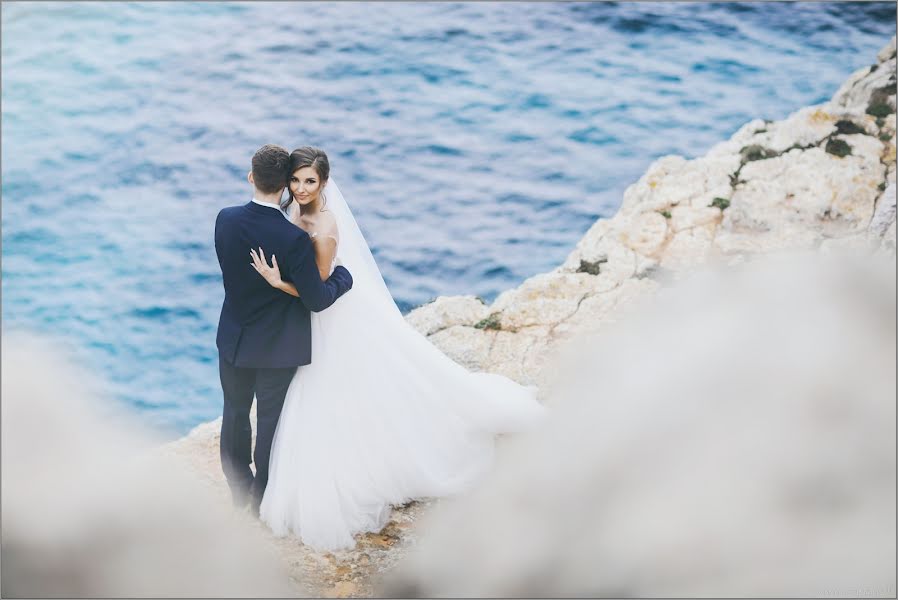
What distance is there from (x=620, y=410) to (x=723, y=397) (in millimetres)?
131

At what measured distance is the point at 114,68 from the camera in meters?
14.6

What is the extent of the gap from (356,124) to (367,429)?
10010 millimetres

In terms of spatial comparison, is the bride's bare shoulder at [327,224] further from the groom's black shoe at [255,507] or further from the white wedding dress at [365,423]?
the groom's black shoe at [255,507]

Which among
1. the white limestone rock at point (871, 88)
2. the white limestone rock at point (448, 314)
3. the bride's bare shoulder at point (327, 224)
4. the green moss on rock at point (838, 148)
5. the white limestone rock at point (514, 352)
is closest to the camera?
the bride's bare shoulder at point (327, 224)

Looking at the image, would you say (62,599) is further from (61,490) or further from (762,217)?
(762,217)

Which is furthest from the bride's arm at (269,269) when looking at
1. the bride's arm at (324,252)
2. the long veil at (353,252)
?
the long veil at (353,252)

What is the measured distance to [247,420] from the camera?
3.52 m

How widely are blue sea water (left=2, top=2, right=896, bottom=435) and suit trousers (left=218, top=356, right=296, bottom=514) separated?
5297 mm

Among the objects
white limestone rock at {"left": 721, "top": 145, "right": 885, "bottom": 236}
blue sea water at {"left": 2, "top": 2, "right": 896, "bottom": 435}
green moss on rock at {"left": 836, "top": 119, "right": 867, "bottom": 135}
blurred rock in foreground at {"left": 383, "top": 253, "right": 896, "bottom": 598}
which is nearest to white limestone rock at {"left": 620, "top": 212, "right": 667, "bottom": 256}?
white limestone rock at {"left": 721, "top": 145, "right": 885, "bottom": 236}

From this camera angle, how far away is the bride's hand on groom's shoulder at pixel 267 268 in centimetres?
308

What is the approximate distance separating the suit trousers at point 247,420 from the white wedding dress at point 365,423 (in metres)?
0.05

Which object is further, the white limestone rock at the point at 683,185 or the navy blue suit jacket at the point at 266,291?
the white limestone rock at the point at 683,185

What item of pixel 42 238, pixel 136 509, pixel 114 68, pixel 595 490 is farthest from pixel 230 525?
pixel 114 68

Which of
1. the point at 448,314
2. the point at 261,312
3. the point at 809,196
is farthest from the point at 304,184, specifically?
the point at 809,196
